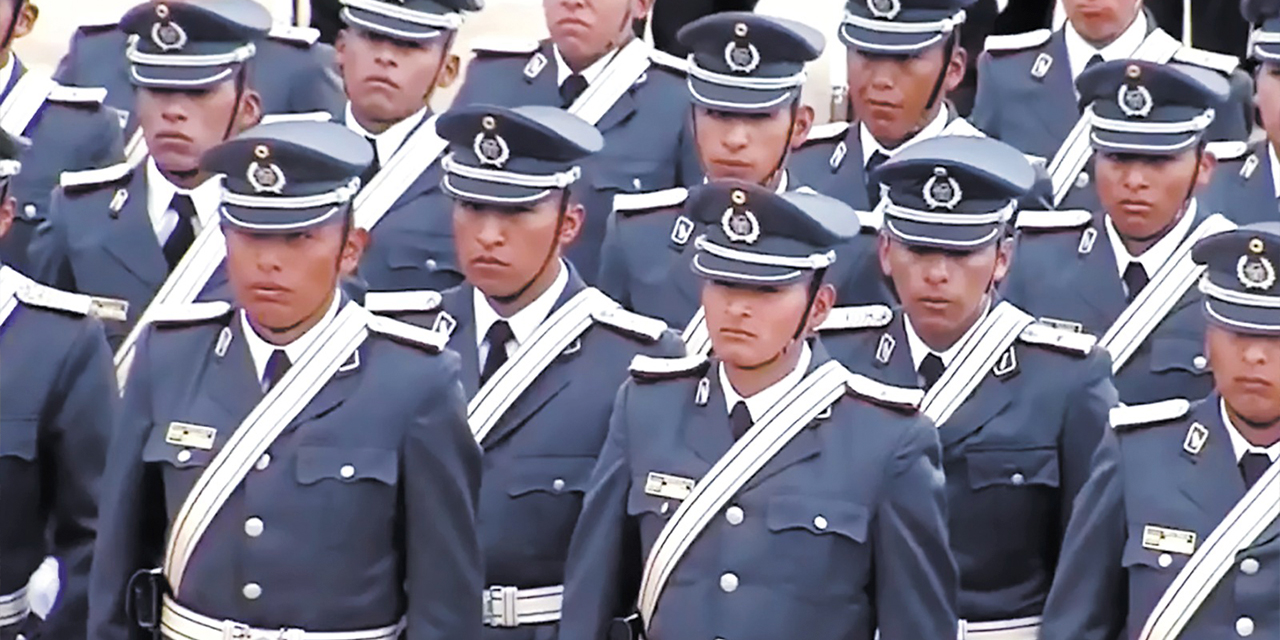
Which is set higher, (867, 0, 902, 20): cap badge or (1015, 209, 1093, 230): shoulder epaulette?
(867, 0, 902, 20): cap badge

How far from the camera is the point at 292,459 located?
20.5 feet

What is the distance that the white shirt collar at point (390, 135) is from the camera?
8086 mm

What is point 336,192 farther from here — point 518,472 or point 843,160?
point 843,160

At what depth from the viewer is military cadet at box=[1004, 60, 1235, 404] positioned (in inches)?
301

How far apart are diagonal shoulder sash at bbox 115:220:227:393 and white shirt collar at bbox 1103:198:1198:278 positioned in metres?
2.18

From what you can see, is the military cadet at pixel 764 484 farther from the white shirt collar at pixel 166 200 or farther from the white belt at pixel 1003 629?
the white shirt collar at pixel 166 200

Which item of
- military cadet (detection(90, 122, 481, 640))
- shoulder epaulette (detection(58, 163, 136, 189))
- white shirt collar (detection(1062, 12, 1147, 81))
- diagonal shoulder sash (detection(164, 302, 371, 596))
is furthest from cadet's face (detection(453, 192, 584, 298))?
white shirt collar (detection(1062, 12, 1147, 81))

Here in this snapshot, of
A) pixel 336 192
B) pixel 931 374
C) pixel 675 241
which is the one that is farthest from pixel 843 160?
→ pixel 336 192

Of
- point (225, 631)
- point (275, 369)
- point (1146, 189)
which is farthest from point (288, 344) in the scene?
point (1146, 189)

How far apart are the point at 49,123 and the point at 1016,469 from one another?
10.2 feet

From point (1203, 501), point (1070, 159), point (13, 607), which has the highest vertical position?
point (1203, 501)

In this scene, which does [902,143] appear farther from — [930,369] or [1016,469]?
[1016,469]

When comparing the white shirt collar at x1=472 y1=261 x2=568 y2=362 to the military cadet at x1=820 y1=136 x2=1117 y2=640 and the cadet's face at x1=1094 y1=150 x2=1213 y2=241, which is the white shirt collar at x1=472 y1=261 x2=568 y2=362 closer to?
the military cadet at x1=820 y1=136 x2=1117 y2=640

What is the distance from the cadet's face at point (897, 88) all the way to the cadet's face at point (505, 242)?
1557mm
